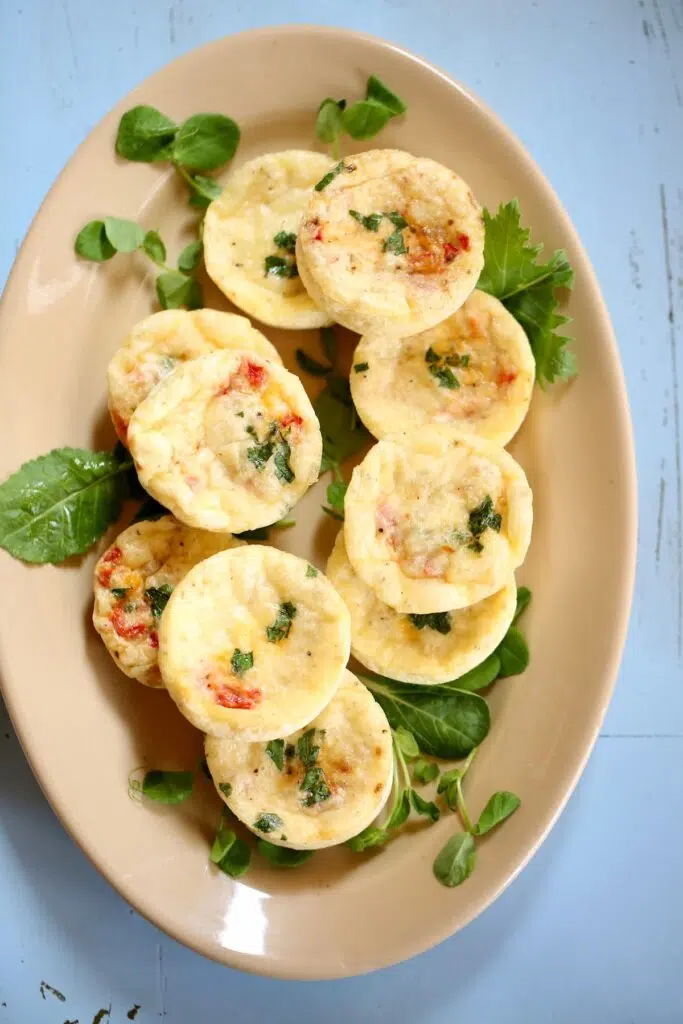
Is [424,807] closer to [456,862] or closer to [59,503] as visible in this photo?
[456,862]

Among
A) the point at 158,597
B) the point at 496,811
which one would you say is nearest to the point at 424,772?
the point at 496,811

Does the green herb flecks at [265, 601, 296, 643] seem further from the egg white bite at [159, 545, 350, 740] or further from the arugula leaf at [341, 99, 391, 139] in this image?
the arugula leaf at [341, 99, 391, 139]

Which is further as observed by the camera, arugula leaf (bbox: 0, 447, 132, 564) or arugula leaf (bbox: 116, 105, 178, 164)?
arugula leaf (bbox: 116, 105, 178, 164)

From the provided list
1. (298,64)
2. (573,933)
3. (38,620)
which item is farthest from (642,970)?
(298,64)

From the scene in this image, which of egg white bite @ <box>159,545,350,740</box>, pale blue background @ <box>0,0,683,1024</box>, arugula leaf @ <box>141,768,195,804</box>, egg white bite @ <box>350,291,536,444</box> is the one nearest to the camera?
egg white bite @ <box>159,545,350,740</box>

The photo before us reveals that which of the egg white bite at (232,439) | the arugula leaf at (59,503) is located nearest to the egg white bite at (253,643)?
the egg white bite at (232,439)

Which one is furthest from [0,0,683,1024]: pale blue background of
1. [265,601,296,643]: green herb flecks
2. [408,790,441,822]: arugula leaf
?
[265,601,296,643]: green herb flecks
